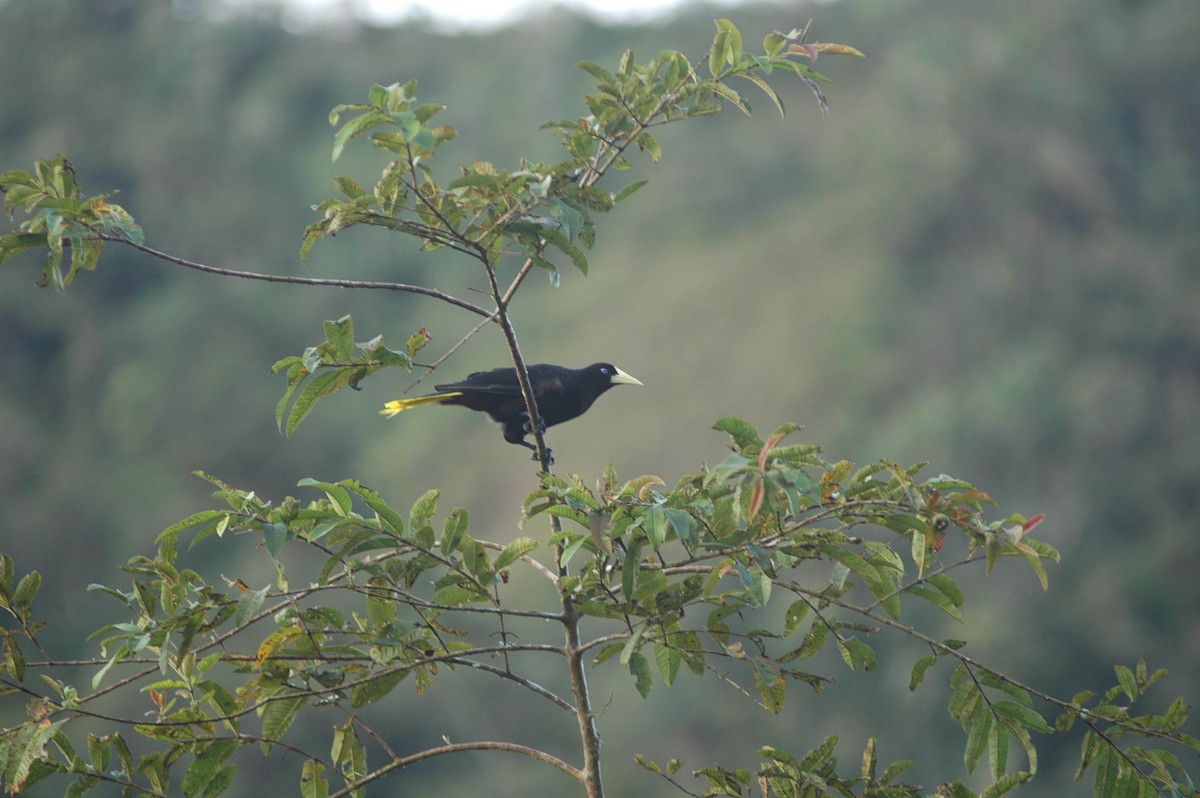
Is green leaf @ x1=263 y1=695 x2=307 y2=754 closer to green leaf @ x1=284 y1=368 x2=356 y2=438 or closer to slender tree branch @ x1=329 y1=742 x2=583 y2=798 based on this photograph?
slender tree branch @ x1=329 y1=742 x2=583 y2=798

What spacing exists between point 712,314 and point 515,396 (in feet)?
53.6

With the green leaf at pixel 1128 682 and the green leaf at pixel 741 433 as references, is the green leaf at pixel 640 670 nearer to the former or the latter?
the green leaf at pixel 741 433

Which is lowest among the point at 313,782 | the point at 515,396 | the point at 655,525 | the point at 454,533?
the point at 313,782

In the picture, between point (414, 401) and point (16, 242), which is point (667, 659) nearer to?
point (16, 242)

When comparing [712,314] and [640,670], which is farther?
[712,314]

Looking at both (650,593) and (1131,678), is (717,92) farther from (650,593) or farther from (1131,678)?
(1131,678)

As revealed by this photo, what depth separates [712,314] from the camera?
803 inches

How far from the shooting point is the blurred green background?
48.8 feet

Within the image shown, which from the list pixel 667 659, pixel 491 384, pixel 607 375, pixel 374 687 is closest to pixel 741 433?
pixel 667 659

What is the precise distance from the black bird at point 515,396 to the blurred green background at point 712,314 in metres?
9.41

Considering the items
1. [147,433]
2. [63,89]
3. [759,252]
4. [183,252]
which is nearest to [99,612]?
[147,433]

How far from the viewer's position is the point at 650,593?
246 cm

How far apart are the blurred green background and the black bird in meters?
9.41

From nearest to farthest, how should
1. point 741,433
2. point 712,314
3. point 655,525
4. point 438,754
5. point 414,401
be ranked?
point 655,525
point 741,433
point 438,754
point 414,401
point 712,314
